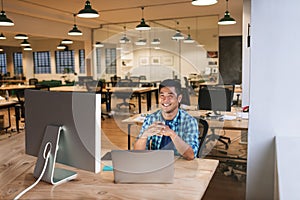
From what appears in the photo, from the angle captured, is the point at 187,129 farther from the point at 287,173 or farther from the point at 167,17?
the point at 167,17

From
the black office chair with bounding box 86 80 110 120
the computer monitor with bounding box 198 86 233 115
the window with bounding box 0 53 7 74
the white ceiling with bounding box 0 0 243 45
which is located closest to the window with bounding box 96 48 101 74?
the white ceiling with bounding box 0 0 243 45

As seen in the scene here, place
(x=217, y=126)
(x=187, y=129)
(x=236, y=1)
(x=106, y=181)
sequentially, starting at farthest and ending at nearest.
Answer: (x=236, y=1) < (x=217, y=126) < (x=187, y=129) < (x=106, y=181)

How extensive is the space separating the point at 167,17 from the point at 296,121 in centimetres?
801

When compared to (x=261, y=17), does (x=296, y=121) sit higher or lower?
lower

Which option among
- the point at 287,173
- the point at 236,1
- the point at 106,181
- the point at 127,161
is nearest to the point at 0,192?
the point at 106,181

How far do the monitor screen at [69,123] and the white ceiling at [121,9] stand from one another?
574 cm

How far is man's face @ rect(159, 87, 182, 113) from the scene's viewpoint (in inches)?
83.8

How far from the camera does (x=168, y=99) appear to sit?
84.4 inches

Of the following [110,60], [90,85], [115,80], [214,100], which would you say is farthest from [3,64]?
[214,100]

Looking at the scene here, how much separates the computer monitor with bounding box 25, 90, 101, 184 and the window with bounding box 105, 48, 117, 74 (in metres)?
10.7

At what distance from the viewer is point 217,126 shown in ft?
→ 12.3

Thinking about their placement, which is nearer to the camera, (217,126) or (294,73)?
(294,73)

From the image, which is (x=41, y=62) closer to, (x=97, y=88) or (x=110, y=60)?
(x=110, y=60)

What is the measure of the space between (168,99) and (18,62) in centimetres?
1691
